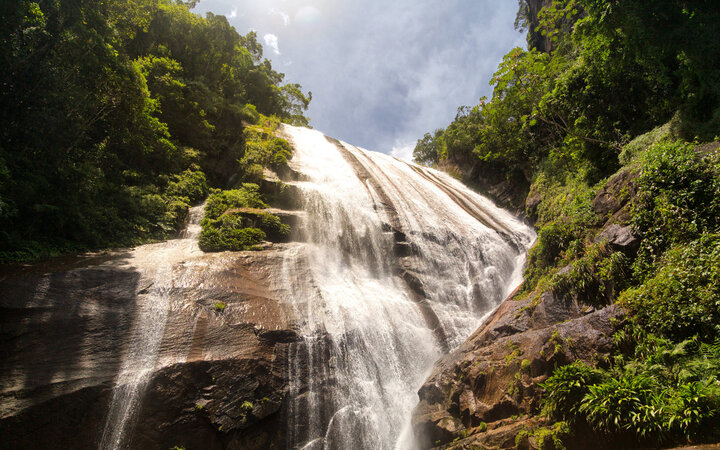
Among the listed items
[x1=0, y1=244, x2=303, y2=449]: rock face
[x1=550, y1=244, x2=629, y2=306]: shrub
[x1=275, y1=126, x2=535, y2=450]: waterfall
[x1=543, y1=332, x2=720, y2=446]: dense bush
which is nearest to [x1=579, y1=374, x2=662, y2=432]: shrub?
[x1=543, y1=332, x2=720, y2=446]: dense bush

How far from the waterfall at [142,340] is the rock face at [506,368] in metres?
6.27

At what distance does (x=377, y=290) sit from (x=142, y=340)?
719 cm

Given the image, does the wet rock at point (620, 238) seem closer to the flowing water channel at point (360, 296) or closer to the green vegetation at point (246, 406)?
the flowing water channel at point (360, 296)

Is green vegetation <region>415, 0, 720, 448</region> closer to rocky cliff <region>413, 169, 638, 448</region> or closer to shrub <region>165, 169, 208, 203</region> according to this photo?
rocky cliff <region>413, 169, 638, 448</region>

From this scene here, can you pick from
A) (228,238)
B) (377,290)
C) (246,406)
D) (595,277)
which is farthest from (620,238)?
(228,238)

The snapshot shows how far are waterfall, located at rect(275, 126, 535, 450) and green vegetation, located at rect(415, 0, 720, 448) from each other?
3.15 metres

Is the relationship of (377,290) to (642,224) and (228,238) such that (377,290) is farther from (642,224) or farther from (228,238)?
(642,224)

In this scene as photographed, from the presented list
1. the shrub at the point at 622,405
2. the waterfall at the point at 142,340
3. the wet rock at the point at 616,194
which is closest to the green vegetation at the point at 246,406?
the waterfall at the point at 142,340

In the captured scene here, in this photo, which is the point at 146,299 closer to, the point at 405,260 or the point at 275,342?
the point at 275,342

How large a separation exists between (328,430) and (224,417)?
2.47 metres

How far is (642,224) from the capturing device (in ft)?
22.0

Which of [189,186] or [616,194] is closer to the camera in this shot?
[616,194]

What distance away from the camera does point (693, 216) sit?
598 centimetres

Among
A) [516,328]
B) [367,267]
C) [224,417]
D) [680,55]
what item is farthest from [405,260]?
[680,55]
